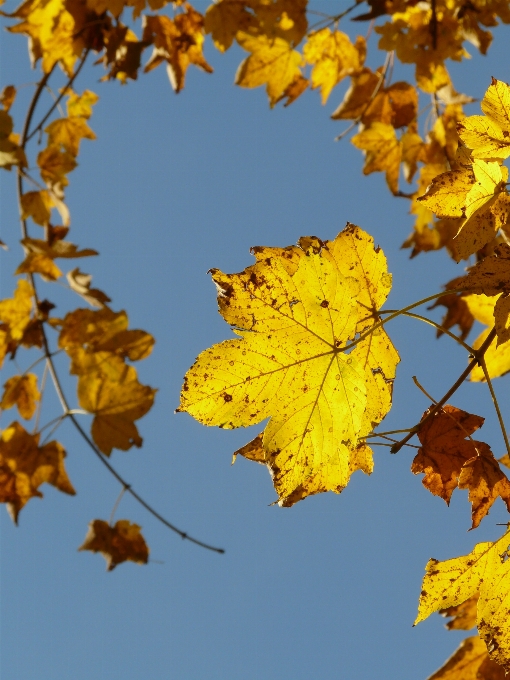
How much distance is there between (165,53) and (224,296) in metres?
1.85

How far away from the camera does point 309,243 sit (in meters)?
0.81

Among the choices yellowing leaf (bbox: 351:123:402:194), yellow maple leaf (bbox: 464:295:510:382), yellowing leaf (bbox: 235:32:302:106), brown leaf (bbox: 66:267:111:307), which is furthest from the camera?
yellowing leaf (bbox: 351:123:402:194)

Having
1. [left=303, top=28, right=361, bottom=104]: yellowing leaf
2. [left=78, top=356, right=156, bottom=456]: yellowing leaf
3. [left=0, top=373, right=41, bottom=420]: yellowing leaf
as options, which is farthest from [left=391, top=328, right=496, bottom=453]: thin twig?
[left=303, top=28, right=361, bottom=104]: yellowing leaf

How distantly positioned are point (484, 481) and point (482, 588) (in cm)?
14

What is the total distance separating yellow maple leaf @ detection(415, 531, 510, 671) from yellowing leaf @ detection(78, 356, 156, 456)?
3.52 feet

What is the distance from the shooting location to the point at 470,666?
1.12m

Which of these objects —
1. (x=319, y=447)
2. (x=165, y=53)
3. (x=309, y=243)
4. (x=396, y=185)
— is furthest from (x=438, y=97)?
(x=319, y=447)

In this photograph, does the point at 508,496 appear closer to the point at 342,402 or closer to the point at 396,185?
the point at 342,402

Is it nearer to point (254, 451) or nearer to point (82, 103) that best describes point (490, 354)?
point (254, 451)

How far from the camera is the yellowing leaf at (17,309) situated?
2029 mm

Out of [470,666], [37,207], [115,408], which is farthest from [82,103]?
[470,666]

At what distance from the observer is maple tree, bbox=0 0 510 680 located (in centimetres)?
77

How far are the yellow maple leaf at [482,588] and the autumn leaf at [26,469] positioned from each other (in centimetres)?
129

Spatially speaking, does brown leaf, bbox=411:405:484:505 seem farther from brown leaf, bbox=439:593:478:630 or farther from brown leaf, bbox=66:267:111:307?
brown leaf, bbox=66:267:111:307
